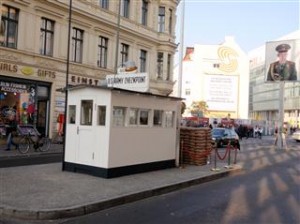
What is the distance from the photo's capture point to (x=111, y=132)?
11828mm

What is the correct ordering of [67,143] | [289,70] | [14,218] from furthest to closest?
[289,70]
[67,143]
[14,218]

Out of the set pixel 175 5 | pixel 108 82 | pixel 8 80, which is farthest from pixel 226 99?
pixel 108 82

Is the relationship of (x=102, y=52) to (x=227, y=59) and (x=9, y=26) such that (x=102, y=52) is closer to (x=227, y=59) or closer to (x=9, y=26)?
(x=9, y=26)

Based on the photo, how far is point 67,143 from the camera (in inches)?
508

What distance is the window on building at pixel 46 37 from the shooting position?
A: 93.1 feet

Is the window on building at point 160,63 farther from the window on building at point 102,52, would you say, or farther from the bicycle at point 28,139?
the bicycle at point 28,139

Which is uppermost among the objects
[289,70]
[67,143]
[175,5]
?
[175,5]

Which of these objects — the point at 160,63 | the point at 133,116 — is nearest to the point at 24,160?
the point at 133,116

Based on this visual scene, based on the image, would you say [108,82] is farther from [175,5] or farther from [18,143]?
[175,5]

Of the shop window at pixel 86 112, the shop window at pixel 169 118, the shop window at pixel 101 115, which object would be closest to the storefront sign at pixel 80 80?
the shop window at pixel 169 118

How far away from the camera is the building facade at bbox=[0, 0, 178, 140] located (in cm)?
2597

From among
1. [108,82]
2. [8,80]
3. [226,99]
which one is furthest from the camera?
[226,99]

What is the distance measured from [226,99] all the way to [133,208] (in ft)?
396

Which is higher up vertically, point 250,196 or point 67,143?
point 67,143
